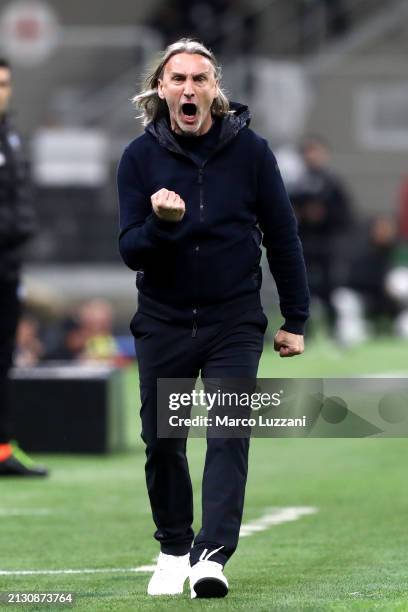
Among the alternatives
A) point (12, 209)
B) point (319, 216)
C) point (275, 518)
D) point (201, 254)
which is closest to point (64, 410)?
point (12, 209)

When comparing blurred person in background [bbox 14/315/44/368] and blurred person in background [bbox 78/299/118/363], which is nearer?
blurred person in background [bbox 14/315/44/368]

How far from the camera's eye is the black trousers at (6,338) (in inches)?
401

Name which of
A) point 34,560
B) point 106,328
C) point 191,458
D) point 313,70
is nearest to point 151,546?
point 34,560

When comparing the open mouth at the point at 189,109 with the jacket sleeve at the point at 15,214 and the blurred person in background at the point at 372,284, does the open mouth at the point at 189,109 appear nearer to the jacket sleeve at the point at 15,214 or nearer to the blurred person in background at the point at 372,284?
the jacket sleeve at the point at 15,214

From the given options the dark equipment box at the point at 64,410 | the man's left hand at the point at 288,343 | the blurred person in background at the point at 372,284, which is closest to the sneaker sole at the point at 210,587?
the man's left hand at the point at 288,343

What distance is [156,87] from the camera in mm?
6559

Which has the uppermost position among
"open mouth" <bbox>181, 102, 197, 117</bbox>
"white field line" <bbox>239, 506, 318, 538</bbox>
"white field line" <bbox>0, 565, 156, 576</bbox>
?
"open mouth" <bbox>181, 102, 197, 117</bbox>

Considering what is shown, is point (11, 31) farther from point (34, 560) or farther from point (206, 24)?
point (34, 560)

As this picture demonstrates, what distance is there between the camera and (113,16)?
29234mm

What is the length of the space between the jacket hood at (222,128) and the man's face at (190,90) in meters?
0.06

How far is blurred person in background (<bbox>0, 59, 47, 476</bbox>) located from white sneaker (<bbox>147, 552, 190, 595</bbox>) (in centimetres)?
387

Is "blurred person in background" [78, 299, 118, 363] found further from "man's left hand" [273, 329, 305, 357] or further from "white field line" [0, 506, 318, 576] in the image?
"man's left hand" [273, 329, 305, 357]

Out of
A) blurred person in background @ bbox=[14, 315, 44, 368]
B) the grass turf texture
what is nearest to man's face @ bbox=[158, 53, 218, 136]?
the grass turf texture

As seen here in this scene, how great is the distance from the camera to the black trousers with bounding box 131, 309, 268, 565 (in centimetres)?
631
